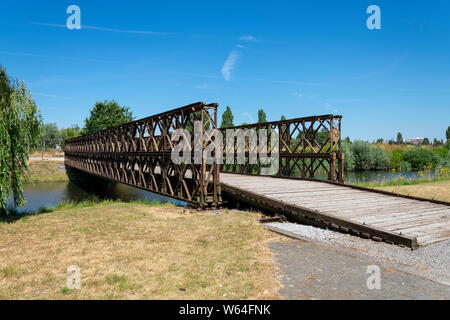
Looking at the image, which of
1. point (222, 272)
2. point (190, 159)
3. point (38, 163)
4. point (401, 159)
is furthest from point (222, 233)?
point (38, 163)

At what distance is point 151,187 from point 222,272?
11.8 metres

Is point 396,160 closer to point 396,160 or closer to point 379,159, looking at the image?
point 396,160

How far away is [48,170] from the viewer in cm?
4588

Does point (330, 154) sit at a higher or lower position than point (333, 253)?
higher

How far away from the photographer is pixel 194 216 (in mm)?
9898

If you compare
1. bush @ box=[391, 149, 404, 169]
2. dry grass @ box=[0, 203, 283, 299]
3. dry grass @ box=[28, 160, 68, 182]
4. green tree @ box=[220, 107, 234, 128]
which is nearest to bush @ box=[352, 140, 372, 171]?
bush @ box=[391, 149, 404, 169]

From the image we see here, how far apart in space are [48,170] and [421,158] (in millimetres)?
52686

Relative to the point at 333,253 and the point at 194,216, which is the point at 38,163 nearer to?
the point at 194,216

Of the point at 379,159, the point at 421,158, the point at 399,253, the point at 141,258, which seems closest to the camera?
the point at 399,253

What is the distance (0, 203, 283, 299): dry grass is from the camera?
14.0ft

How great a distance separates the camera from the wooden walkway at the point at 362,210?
6.36m

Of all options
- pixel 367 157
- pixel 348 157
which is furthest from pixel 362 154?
pixel 348 157

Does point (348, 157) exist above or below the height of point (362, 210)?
above
